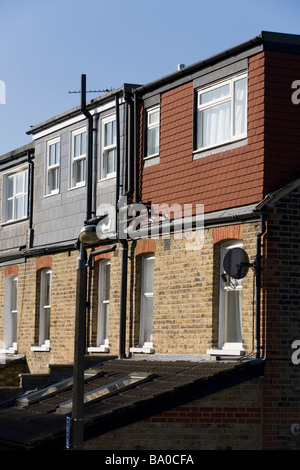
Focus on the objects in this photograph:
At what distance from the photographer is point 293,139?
58.5 feet

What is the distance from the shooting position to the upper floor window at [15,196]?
27.0m

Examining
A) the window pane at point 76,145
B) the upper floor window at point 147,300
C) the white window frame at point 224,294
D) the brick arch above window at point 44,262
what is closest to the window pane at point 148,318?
the upper floor window at point 147,300

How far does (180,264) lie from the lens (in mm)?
19562

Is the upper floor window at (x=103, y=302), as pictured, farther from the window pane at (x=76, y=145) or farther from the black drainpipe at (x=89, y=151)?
the window pane at (x=76, y=145)

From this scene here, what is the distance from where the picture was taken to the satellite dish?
17266 millimetres

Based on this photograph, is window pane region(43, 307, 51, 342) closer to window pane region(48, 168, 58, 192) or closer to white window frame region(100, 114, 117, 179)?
window pane region(48, 168, 58, 192)

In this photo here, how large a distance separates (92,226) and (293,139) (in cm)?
502

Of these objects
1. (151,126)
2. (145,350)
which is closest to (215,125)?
(151,126)

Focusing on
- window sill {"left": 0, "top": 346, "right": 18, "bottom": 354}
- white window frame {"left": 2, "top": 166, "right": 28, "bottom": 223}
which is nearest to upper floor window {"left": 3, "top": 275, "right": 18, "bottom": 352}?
window sill {"left": 0, "top": 346, "right": 18, "bottom": 354}

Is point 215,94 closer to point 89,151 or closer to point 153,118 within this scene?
point 153,118

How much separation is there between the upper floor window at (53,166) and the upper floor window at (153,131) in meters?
4.15

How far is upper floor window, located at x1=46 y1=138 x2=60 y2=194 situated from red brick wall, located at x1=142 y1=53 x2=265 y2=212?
4402mm

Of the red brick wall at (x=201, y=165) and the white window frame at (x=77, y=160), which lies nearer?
the red brick wall at (x=201, y=165)

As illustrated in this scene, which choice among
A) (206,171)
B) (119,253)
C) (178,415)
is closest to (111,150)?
(119,253)
